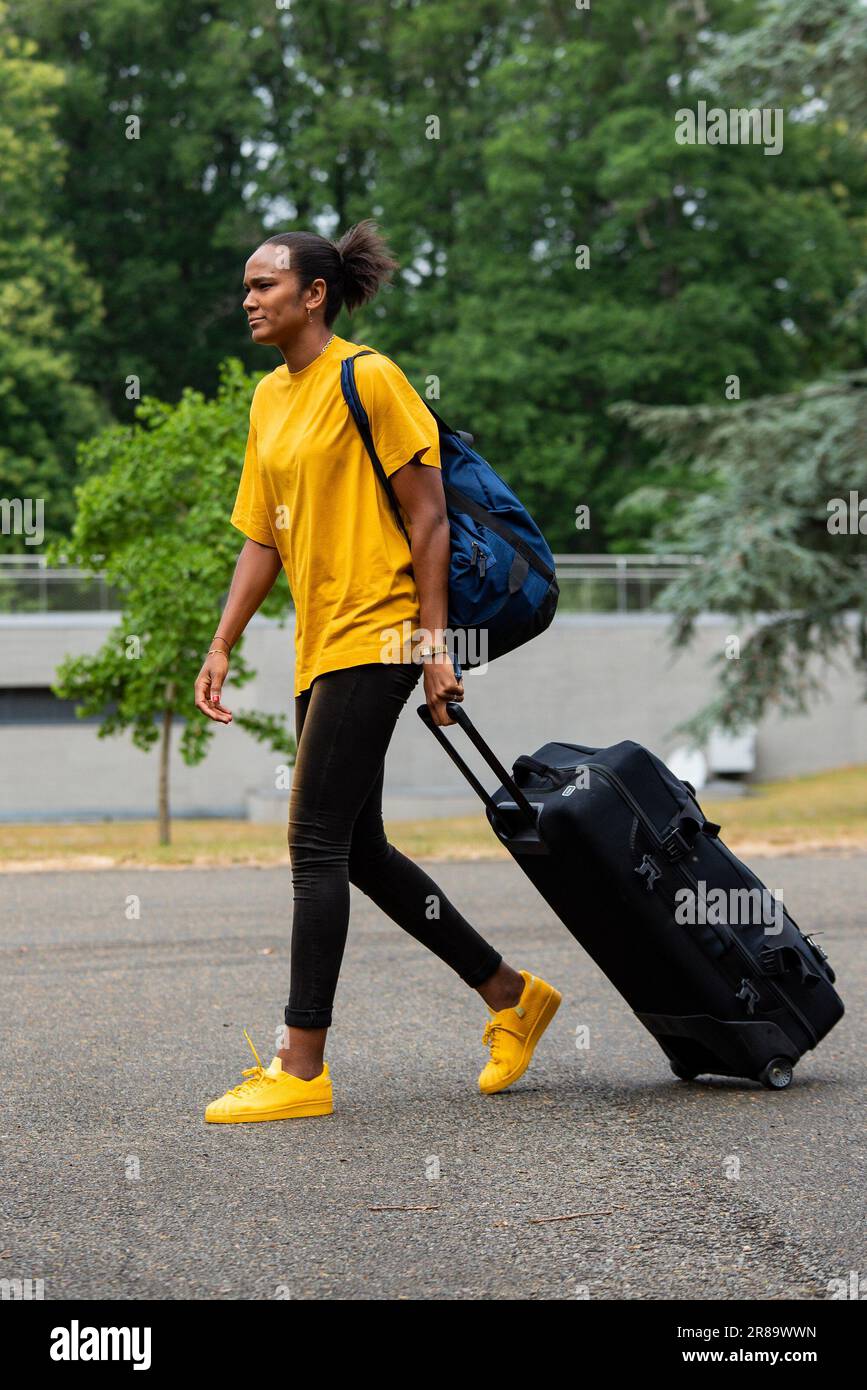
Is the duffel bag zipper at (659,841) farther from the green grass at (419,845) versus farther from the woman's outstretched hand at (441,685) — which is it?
the green grass at (419,845)

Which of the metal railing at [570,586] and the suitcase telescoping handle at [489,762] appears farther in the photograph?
the metal railing at [570,586]

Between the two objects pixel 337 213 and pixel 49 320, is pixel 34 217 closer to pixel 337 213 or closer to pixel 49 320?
pixel 49 320

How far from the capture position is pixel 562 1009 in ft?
17.0

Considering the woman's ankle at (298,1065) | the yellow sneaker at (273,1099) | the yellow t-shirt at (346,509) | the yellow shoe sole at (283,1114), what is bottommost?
the yellow shoe sole at (283,1114)

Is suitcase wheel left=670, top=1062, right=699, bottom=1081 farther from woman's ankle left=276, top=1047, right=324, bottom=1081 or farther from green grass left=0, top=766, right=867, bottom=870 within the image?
green grass left=0, top=766, right=867, bottom=870

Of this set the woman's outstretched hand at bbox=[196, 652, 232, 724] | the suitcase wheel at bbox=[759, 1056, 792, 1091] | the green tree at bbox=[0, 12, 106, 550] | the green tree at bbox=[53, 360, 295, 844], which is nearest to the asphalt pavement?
the suitcase wheel at bbox=[759, 1056, 792, 1091]

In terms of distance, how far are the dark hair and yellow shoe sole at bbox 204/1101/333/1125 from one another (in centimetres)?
183

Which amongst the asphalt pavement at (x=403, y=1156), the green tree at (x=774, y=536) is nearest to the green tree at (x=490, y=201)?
the green tree at (x=774, y=536)

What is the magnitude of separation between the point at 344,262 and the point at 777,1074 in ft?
7.37

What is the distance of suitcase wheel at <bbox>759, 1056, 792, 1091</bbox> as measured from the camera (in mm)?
4000

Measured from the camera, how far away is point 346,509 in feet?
12.4

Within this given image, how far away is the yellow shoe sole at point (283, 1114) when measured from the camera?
145 inches

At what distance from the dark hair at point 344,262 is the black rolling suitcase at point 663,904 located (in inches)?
41.1
